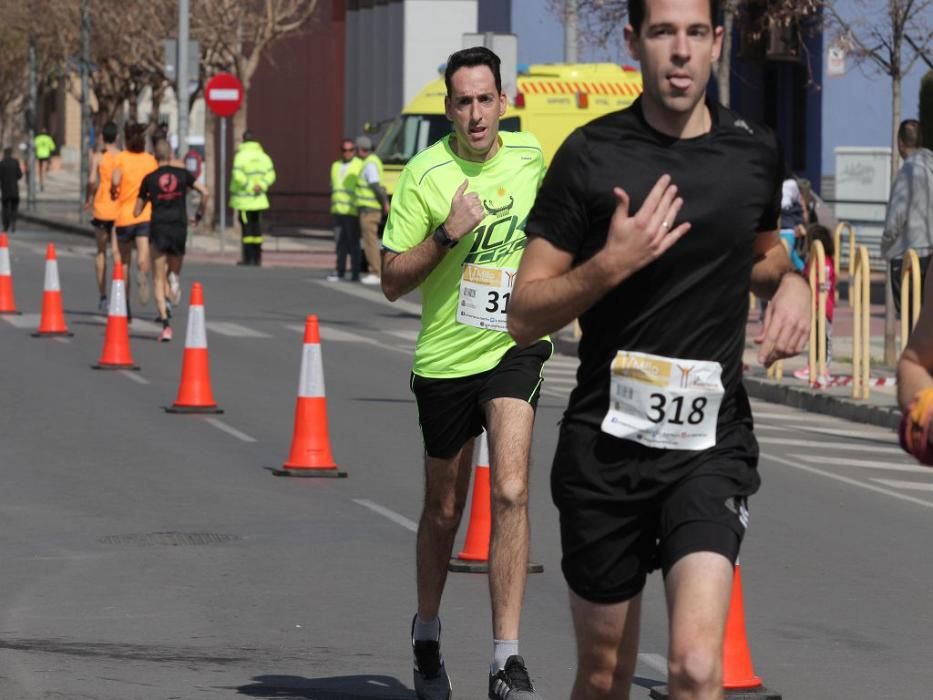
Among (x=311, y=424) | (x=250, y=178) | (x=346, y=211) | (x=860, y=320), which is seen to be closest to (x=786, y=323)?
(x=311, y=424)

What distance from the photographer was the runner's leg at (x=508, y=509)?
7000 mm

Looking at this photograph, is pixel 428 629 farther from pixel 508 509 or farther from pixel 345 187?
pixel 345 187

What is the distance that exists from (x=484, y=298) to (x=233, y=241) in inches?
1433

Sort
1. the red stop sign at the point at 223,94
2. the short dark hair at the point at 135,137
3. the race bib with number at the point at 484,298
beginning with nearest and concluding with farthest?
the race bib with number at the point at 484,298 < the short dark hair at the point at 135,137 < the red stop sign at the point at 223,94

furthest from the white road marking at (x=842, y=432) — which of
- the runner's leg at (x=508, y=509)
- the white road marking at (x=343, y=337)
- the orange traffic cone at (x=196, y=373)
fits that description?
the runner's leg at (x=508, y=509)

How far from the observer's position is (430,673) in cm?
721

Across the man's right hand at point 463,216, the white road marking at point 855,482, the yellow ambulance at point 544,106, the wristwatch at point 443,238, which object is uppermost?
the yellow ambulance at point 544,106

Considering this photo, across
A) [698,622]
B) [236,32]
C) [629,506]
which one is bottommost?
[698,622]

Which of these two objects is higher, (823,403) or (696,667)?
(696,667)

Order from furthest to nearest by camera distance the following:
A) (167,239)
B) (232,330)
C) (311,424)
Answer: (232,330) → (167,239) → (311,424)

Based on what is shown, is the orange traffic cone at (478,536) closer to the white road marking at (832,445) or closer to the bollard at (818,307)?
the white road marking at (832,445)

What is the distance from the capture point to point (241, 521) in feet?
36.7

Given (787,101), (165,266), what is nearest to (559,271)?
(165,266)

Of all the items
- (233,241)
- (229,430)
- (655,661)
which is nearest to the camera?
(655,661)
